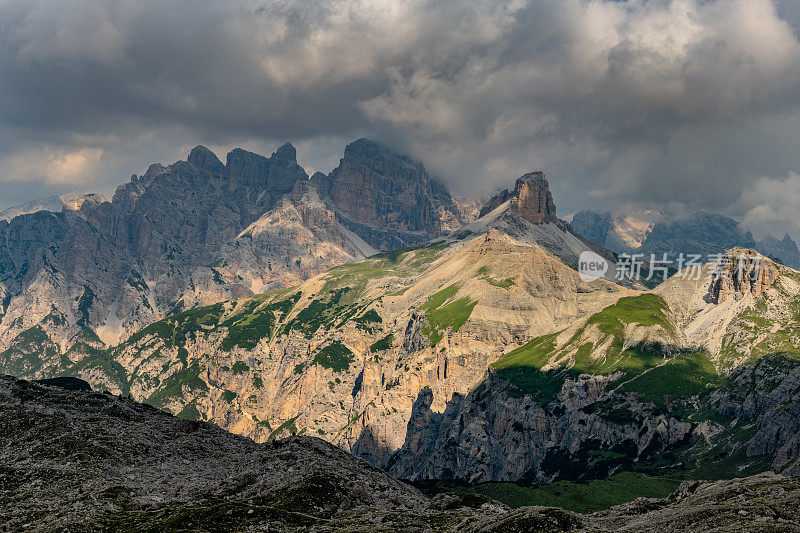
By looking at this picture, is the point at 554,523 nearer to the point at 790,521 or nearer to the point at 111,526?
the point at 790,521

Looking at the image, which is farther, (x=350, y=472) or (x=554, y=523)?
(x=350, y=472)

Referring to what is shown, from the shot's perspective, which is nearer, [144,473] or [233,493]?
[233,493]

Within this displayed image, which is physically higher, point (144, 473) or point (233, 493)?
point (144, 473)

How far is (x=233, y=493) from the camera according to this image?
14550 cm

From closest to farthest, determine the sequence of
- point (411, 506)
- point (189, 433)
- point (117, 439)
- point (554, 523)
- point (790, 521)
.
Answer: point (790, 521) → point (554, 523) → point (411, 506) → point (117, 439) → point (189, 433)

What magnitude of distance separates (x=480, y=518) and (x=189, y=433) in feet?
363

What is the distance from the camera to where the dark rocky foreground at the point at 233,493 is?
11381 cm

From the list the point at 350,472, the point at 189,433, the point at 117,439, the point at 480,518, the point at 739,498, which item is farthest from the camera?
the point at 189,433

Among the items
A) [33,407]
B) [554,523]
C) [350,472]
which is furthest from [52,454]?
[554,523]

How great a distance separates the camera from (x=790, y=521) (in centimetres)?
9419

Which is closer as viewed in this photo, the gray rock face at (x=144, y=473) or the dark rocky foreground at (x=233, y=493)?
the dark rocky foreground at (x=233, y=493)

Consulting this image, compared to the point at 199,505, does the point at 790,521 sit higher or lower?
higher

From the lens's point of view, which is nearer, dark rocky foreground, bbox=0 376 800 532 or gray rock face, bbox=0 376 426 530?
→ dark rocky foreground, bbox=0 376 800 532

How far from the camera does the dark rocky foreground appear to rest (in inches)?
4481
